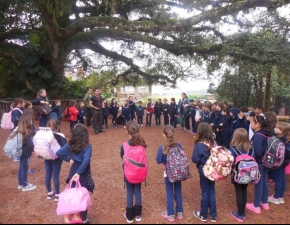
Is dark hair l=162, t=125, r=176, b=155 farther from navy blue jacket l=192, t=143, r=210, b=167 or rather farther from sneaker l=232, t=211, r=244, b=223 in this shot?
sneaker l=232, t=211, r=244, b=223

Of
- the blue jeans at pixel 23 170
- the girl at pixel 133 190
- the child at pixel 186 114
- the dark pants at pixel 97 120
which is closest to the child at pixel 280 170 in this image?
the girl at pixel 133 190

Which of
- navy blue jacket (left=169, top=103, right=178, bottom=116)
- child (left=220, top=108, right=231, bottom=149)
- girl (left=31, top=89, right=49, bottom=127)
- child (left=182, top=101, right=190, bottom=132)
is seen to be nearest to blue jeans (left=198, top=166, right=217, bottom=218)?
child (left=220, top=108, right=231, bottom=149)

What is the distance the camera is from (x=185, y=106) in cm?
1068

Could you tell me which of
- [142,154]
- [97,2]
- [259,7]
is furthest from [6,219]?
[97,2]

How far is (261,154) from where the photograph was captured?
149 inches

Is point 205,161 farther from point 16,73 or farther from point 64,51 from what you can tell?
point 16,73

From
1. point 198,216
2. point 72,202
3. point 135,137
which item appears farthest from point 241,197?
point 72,202

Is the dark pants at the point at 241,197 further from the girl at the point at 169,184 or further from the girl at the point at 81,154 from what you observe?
the girl at the point at 81,154

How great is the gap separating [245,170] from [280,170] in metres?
1.18

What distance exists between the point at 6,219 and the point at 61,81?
36.4 feet

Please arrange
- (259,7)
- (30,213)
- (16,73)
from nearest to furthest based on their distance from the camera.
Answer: (30,213)
(259,7)
(16,73)

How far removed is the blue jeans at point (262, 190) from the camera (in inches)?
151

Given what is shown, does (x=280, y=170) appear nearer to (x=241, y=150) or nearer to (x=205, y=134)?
(x=241, y=150)

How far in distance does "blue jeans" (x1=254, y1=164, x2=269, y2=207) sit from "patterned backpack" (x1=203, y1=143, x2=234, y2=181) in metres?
0.81
